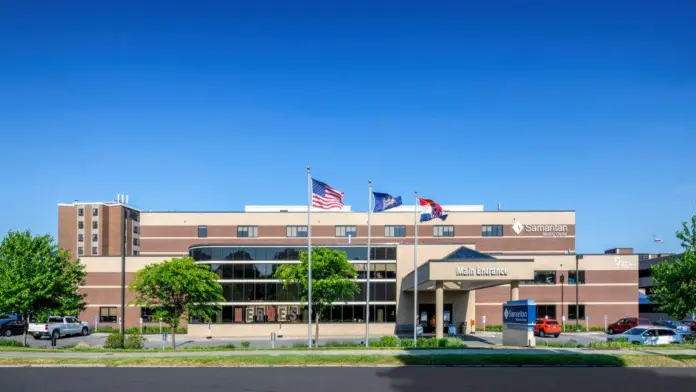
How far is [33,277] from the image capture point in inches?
1721

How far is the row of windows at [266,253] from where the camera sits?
186 ft

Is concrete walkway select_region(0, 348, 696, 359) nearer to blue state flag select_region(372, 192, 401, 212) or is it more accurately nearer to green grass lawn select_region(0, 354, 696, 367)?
green grass lawn select_region(0, 354, 696, 367)

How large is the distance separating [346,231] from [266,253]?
18.8 metres

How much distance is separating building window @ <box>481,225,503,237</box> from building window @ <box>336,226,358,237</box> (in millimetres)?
14490

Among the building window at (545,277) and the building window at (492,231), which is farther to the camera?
the building window at (492,231)

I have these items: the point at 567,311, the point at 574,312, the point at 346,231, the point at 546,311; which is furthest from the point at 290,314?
the point at 574,312

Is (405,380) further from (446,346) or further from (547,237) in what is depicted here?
(547,237)

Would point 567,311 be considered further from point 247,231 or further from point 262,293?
point 247,231

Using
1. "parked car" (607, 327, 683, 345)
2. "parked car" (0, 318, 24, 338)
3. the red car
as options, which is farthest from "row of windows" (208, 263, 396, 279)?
the red car

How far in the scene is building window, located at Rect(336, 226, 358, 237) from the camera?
7438 centimetres

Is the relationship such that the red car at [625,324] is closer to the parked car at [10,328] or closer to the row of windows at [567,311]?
the row of windows at [567,311]

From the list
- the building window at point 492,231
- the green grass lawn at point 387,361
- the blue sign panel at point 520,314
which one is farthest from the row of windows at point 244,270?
the green grass lawn at point 387,361

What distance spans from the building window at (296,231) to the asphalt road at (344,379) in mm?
48360

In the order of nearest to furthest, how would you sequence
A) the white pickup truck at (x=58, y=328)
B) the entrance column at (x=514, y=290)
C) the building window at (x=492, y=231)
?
the entrance column at (x=514, y=290), the white pickup truck at (x=58, y=328), the building window at (x=492, y=231)
